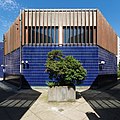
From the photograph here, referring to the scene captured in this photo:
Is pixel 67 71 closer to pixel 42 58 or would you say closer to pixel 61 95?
pixel 61 95

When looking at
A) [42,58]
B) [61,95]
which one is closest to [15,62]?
[42,58]

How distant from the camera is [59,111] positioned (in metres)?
13.5

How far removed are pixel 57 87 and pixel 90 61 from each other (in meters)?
10.7

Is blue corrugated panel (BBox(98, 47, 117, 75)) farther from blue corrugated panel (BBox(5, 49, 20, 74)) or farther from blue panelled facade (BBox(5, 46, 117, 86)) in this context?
blue corrugated panel (BBox(5, 49, 20, 74))

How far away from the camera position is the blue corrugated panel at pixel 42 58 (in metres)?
27.2

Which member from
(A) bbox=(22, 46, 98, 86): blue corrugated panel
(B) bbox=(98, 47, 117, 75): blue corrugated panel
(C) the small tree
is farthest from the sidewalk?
(B) bbox=(98, 47, 117, 75): blue corrugated panel

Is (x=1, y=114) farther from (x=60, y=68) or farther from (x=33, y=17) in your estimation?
(x=33, y=17)

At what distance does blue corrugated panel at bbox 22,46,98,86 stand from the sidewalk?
11.3m

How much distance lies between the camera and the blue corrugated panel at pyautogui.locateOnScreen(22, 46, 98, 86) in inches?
1071

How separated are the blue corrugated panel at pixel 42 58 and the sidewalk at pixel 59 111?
11337 mm

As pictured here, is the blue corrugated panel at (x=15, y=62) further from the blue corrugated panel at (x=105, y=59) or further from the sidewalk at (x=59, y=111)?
the sidewalk at (x=59, y=111)

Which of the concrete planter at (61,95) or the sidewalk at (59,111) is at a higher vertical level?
the concrete planter at (61,95)

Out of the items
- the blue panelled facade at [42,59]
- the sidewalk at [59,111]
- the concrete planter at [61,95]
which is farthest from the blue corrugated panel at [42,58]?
the sidewalk at [59,111]

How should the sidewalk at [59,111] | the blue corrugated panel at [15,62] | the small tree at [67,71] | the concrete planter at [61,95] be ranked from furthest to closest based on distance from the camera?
the blue corrugated panel at [15,62] → the small tree at [67,71] → the concrete planter at [61,95] → the sidewalk at [59,111]
